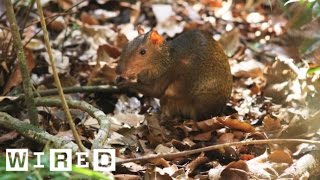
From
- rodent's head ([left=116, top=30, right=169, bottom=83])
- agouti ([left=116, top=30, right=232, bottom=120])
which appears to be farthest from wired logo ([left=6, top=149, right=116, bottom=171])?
agouti ([left=116, top=30, right=232, bottom=120])

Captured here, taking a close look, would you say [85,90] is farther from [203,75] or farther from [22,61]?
[22,61]

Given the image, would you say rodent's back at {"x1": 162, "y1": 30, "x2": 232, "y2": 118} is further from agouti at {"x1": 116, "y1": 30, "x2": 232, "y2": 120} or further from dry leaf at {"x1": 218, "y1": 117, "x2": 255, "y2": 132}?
dry leaf at {"x1": 218, "y1": 117, "x2": 255, "y2": 132}

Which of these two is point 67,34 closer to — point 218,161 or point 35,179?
point 218,161

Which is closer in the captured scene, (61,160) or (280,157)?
(61,160)

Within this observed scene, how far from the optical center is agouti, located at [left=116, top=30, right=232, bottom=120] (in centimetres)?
480

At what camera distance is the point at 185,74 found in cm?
482

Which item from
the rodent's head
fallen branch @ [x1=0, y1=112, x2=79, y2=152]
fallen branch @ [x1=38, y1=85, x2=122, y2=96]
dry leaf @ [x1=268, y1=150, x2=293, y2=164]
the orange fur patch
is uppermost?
the orange fur patch

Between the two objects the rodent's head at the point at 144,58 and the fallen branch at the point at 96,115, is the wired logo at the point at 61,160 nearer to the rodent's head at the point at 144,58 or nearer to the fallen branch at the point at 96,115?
the fallen branch at the point at 96,115

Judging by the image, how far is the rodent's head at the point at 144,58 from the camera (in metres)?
4.70

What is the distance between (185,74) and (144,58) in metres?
0.34

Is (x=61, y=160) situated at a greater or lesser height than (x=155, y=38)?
lesser

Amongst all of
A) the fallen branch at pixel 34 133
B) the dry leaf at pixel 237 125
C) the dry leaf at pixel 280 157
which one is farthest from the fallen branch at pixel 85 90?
the dry leaf at pixel 280 157

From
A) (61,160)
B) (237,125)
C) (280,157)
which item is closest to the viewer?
(61,160)

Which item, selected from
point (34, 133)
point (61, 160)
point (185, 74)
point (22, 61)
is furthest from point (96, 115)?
point (185, 74)
